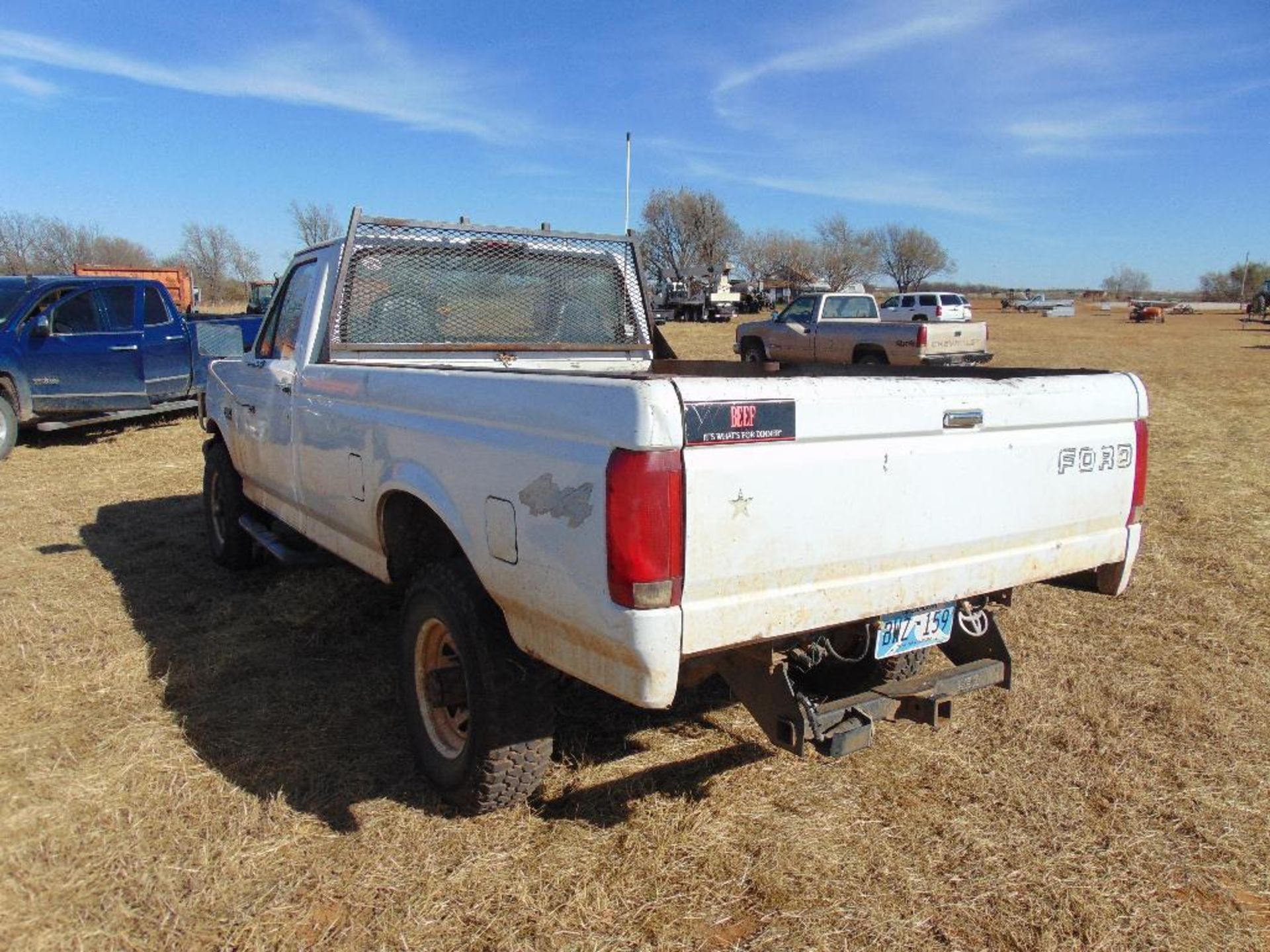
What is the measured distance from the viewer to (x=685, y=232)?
78.6 meters

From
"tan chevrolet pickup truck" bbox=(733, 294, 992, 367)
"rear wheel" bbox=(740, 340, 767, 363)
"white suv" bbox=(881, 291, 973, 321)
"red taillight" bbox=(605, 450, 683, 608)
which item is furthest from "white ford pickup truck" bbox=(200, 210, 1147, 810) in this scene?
"white suv" bbox=(881, 291, 973, 321)

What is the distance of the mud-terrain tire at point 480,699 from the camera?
2916mm

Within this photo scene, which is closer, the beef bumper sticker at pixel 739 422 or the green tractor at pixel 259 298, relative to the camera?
the beef bumper sticker at pixel 739 422

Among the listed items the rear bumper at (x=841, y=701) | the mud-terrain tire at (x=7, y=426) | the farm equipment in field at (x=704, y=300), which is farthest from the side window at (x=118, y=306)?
the farm equipment in field at (x=704, y=300)

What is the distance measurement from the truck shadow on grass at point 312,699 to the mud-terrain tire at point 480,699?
0.64 ft

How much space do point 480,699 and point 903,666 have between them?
196cm

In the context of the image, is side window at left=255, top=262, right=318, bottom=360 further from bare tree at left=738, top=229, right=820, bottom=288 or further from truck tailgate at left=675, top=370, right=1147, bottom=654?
bare tree at left=738, top=229, right=820, bottom=288

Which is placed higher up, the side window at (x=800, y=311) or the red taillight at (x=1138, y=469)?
the side window at (x=800, y=311)

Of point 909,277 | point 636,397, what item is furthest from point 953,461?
point 909,277

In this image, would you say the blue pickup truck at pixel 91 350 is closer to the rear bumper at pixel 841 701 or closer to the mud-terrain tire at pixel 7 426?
the mud-terrain tire at pixel 7 426

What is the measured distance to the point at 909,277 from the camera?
107m

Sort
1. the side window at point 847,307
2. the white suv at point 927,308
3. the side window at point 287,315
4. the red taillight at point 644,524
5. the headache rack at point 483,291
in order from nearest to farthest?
the red taillight at point 644,524
the headache rack at point 483,291
the side window at point 287,315
the side window at point 847,307
the white suv at point 927,308

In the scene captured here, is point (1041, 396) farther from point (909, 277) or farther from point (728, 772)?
point (909, 277)

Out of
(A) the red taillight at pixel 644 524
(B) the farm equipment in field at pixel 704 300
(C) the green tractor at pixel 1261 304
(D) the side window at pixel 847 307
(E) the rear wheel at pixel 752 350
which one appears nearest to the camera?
(A) the red taillight at pixel 644 524
